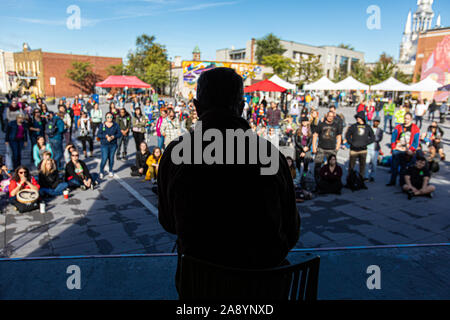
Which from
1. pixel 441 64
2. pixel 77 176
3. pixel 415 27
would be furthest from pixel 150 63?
pixel 415 27

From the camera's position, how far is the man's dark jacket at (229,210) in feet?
3.98

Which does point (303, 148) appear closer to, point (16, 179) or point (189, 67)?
point (16, 179)

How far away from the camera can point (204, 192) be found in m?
1.22

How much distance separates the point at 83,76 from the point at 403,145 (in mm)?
55067

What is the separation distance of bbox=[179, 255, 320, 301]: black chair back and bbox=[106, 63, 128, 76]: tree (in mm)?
56018

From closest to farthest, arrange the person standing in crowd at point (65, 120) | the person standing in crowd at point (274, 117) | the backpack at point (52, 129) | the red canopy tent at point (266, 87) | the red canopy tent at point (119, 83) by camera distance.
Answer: the backpack at point (52, 129) → the person standing in crowd at point (65, 120) → the person standing in crowd at point (274, 117) → the red canopy tent at point (266, 87) → the red canopy tent at point (119, 83)

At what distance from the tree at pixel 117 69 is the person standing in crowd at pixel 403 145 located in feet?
167

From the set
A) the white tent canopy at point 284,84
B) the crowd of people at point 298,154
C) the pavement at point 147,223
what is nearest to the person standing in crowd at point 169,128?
the crowd of people at point 298,154

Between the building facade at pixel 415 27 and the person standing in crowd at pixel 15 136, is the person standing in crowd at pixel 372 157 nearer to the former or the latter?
the person standing in crowd at pixel 15 136

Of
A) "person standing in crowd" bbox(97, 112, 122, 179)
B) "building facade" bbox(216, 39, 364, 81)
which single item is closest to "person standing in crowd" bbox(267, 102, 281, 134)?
"person standing in crowd" bbox(97, 112, 122, 179)
